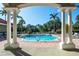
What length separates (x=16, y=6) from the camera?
1038cm

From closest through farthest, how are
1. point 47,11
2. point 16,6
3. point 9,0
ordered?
point 9,0 → point 16,6 → point 47,11

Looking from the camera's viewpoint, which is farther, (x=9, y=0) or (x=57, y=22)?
(x=57, y=22)

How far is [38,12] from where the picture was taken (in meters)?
36.3

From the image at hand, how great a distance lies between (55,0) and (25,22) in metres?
25.7

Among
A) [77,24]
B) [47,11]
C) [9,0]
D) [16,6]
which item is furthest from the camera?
[47,11]

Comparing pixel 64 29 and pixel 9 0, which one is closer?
pixel 9 0

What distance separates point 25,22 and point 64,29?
882 inches

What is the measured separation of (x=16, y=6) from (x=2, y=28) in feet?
68.3

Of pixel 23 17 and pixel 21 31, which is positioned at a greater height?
pixel 23 17

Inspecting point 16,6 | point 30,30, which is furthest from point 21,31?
point 16,6

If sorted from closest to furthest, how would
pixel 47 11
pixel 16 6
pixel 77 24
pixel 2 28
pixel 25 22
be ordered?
pixel 16 6
pixel 77 24
pixel 2 28
pixel 25 22
pixel 47 11

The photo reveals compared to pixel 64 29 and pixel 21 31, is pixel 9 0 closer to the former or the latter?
pixel 64 29

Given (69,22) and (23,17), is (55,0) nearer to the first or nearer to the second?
(69,22)

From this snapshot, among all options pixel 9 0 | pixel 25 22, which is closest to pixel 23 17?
pixel 25 22
